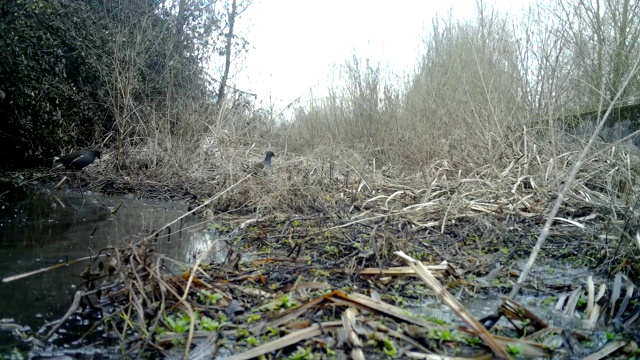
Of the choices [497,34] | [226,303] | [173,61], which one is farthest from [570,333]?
[173,61]

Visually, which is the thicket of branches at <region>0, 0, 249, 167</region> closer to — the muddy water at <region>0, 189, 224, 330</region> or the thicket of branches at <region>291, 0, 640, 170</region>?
the muddy water at <region>0, 189, 224, 330</region>

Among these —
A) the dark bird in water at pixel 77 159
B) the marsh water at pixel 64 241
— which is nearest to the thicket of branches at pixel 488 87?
the marsh water at pixel 64 241

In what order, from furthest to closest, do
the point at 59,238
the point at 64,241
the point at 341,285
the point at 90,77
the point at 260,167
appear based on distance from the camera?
the point at 90,77, the point at 260,167, the point at 59,238, the point at 64,241, the point at 341,285

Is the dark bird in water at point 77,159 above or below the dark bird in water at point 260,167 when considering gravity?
above

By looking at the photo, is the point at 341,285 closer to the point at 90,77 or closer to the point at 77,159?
the point at 77,159

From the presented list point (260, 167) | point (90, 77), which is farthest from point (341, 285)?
point (90, 77)

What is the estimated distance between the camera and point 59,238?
423 centimetres

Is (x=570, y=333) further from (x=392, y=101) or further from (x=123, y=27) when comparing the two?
(x=123, y=27)

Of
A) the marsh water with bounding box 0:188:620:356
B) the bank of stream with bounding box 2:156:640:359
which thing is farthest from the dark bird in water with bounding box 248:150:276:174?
the bank of stream with bounding box 2:156:640:359

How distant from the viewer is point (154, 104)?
10.9m

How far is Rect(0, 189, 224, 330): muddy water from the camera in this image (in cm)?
263

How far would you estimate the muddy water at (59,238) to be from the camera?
2629 millimetres

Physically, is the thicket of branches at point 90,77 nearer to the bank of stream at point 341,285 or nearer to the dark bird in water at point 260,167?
the dark bird in water at point 260,167

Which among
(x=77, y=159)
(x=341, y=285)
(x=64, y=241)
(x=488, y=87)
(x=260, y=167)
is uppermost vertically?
(x=488, y=87)
